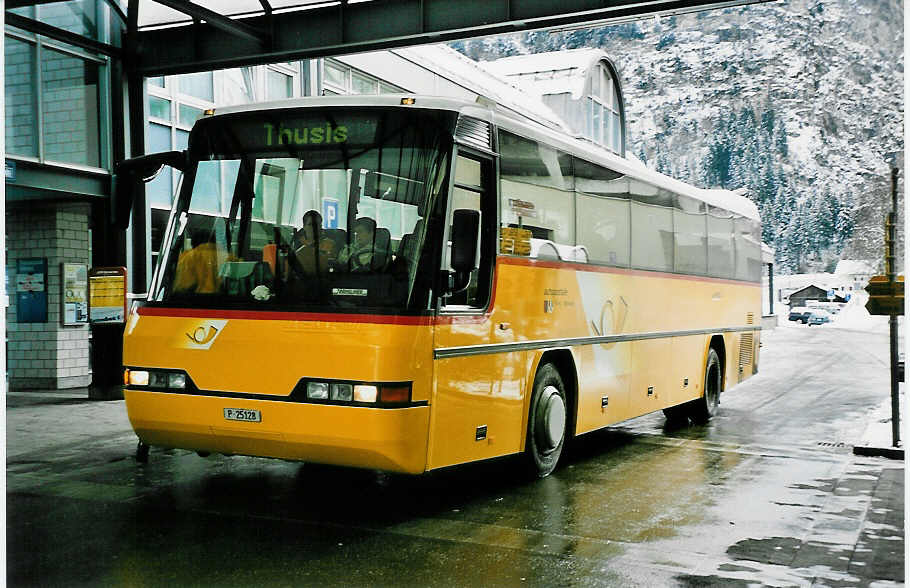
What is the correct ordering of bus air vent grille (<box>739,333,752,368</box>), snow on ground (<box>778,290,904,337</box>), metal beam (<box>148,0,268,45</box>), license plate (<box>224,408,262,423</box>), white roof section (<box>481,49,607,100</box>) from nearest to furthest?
license plate (<box>224,408,262,423</box>)
metal beam (<box>148,0,268,45</box>)
bus air vent grille (<box>739,333,752,368</box>)
white roof section (<box>481,49,607,100</box>)
snow on ground (<box>778,290,904,337</box>)

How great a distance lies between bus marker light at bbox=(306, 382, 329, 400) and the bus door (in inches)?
30.2

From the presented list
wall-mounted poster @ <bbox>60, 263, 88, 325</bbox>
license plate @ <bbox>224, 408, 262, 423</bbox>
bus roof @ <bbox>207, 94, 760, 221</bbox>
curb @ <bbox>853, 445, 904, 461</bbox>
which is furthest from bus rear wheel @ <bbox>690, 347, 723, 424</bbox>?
wall-mounted poster @ <bbox>60, 263, 88, 325</bbox>

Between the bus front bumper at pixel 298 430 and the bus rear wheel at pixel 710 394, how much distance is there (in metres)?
7.76

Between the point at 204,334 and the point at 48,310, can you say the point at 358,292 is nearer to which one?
the point at 204,334

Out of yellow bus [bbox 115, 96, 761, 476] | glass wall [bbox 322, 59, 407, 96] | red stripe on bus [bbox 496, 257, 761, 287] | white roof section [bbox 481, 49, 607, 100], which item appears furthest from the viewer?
white roof section [bbox 481, 49, 607, 100]

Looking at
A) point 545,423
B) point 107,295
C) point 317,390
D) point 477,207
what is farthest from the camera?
point 107,295

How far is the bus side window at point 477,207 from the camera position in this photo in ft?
24.0

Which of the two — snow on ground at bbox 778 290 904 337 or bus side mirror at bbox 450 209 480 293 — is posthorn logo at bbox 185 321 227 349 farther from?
snow on ground at bbox 778 290 904 337

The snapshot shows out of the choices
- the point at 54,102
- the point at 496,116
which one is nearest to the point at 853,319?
the point at 54,102

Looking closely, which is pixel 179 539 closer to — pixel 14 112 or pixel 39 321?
pixel 14 112

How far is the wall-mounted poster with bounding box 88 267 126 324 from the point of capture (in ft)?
50.9

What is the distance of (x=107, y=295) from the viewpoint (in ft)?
51.1

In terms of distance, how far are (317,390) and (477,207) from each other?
196 centimetres

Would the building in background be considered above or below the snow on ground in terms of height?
above
